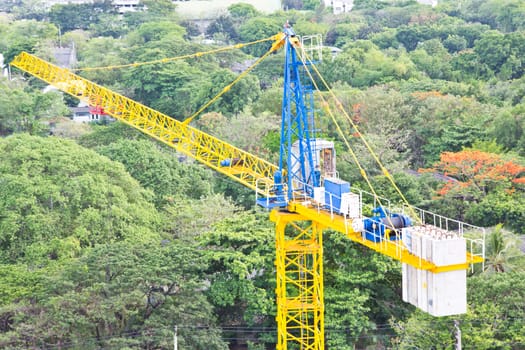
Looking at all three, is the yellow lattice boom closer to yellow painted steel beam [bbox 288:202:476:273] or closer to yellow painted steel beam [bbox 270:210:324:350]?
yellow painted steel beam [bbox 288:202:476:273]

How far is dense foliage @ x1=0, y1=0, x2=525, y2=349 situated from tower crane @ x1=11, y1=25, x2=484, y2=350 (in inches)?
59.7

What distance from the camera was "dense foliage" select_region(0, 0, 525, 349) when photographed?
94.9ft

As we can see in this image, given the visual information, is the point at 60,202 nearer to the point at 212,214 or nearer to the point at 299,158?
the point at 212,214

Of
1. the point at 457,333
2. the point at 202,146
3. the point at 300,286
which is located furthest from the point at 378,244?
the point at 202,146

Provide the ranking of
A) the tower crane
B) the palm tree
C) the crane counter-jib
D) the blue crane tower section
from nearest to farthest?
the tower crane < the blue crane tower section < the palm tree < the crane counter-jib

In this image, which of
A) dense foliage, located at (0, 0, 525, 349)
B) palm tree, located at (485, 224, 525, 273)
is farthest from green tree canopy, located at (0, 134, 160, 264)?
palm tree, located at (485, 224, 525, 273)

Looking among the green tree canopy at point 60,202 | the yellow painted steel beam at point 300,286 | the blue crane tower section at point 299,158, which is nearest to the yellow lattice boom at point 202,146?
the blue crane tower section at point 299,158

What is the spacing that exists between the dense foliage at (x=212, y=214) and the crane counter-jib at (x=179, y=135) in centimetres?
169

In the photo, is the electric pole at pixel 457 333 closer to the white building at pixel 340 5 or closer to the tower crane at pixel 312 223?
the tower crane at pixel 312 223

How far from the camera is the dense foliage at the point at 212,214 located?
94.9ft

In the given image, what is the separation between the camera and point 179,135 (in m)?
39.4

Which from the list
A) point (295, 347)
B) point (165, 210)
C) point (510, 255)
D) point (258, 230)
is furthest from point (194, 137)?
point (510, 255)

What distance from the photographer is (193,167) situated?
1768 inches

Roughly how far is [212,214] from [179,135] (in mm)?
4858
